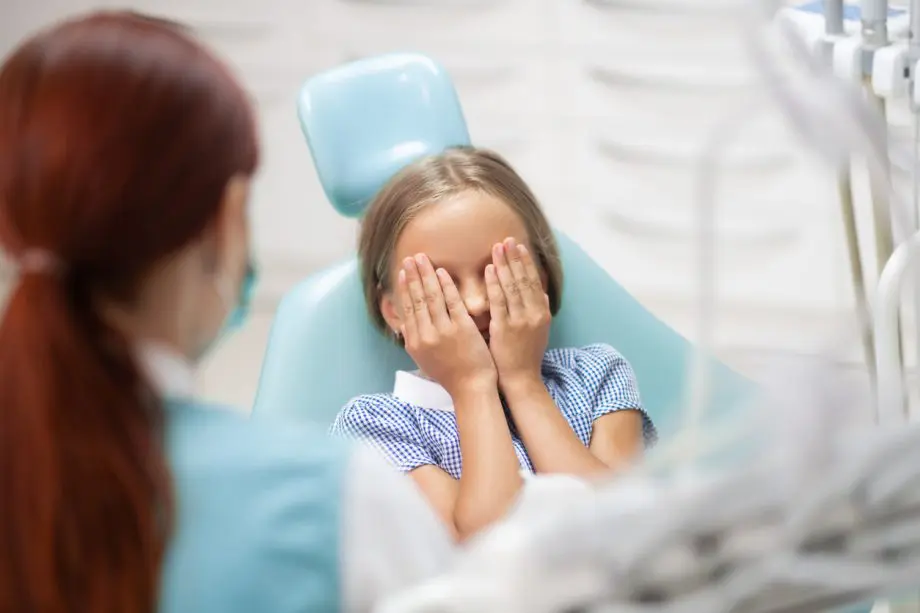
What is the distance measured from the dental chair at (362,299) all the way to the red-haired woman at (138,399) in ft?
2.02

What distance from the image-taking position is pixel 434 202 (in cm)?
129

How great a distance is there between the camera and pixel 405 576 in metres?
0.78

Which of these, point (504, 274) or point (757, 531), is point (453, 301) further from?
point (757, 531)

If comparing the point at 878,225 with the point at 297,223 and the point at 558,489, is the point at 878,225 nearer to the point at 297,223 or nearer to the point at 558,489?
the point at 558,489

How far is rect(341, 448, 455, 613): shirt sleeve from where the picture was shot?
30.1 inches

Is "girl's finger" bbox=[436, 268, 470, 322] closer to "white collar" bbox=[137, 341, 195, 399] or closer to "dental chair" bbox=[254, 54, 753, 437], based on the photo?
"dental chair" bbox=[254, 54, 753, 437]

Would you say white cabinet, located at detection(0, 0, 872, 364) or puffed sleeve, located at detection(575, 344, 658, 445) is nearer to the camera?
puffed sleeve, located at detection(575, 344, 658, 445)

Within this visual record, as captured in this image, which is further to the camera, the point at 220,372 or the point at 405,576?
the point at 220,372

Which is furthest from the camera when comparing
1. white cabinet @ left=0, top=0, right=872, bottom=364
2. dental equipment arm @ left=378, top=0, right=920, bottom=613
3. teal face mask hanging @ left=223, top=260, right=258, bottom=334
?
white cabinet @ left=0, top=0, right=872, bottom=364

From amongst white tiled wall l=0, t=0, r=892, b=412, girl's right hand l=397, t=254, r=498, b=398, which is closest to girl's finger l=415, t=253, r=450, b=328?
girl's right hand l=397, t=254, r=498, b=398

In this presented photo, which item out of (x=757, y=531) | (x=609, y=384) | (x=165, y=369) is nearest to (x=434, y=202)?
(x=609, y=384)

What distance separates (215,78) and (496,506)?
0.52 m

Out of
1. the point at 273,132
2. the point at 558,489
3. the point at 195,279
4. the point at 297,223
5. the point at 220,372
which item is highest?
the point at 195,279

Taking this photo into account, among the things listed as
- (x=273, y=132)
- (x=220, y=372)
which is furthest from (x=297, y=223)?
(x=220, y=372)
